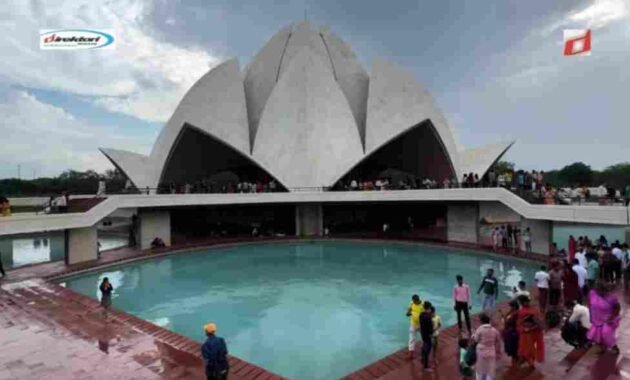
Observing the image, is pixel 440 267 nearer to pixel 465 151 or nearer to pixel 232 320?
pixel 232 320

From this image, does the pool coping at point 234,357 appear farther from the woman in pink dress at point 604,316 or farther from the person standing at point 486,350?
the woman in pink dress at point 604,316

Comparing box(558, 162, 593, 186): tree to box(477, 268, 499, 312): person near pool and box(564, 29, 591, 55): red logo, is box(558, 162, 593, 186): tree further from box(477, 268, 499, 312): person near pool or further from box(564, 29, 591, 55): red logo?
box(477, 268, 499, 312): person near pool

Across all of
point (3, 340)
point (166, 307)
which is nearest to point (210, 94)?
point (166, 307)

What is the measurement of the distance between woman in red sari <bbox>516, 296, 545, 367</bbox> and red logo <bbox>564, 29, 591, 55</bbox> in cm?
1017

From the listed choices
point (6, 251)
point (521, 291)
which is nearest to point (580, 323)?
point (521, 291)

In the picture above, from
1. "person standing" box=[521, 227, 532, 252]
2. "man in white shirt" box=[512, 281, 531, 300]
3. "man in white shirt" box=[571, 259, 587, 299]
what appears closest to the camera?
"man in white shirt" box=[512, 281, 531, 300]

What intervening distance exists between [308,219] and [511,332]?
50.4 ft

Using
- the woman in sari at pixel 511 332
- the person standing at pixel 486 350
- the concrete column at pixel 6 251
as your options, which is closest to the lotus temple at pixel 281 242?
the concrete column at pixel 6 251

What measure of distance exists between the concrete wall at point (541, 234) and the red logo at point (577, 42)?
5.27 m

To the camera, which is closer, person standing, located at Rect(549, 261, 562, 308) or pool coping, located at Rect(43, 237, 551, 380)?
pool coping, located at Rect(43, 237, 551, 380)

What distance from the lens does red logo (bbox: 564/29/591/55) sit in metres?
11.1

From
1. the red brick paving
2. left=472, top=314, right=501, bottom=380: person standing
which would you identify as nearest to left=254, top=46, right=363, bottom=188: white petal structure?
the red brick paving

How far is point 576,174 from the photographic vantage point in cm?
3831

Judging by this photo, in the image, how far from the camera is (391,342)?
6.23 m
